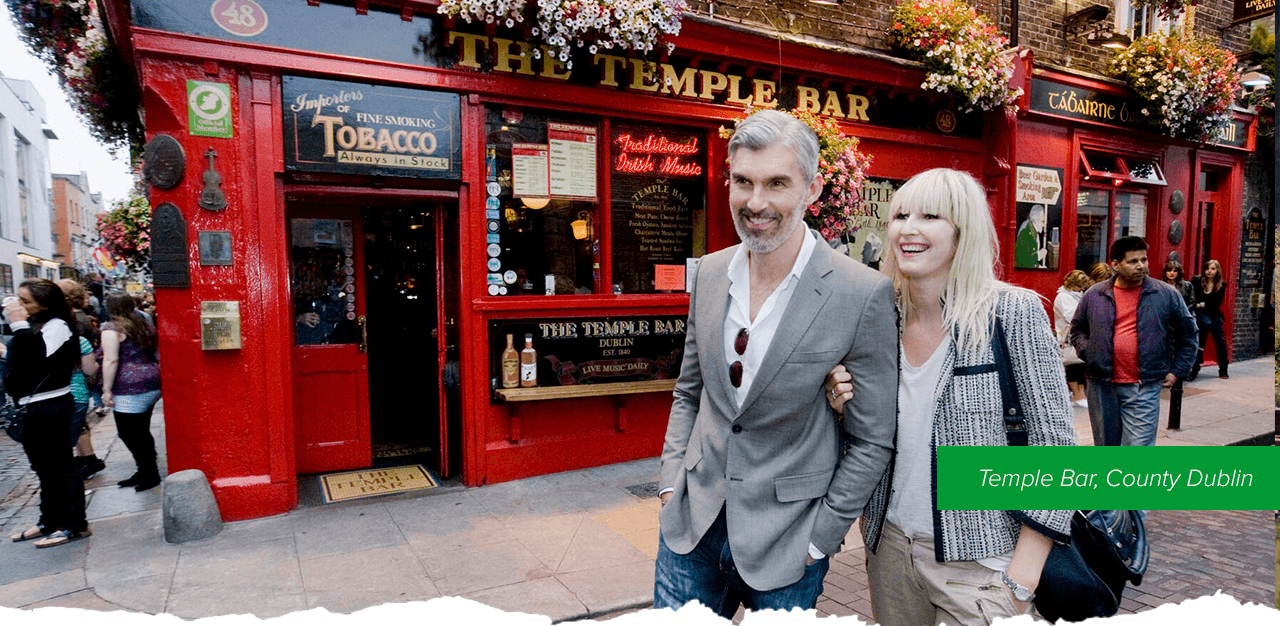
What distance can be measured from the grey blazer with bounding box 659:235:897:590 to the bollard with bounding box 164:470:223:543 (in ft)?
13.6

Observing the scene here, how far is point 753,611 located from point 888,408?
74cm

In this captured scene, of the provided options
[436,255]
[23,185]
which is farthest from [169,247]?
[23,185]

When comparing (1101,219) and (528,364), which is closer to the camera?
(528,364)

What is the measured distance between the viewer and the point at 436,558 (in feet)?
14.1

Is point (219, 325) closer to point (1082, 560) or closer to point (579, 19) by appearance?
point (579, 19)

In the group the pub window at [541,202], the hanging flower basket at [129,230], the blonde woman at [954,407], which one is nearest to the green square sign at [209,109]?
the pub window at [541,202]

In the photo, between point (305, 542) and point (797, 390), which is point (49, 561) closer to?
point (305, 542)

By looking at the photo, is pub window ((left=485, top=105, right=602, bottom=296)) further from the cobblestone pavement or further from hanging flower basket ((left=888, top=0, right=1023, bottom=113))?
hanging flower basket ((left=888, top=0, right=1023, bottom=113))

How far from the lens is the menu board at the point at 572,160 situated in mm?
6051

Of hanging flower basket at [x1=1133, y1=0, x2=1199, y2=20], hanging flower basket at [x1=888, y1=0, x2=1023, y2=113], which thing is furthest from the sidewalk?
hanging flower basket at [x1=1133, y1=0, x2=1199, y2=20]

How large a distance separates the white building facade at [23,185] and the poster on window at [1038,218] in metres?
33.9

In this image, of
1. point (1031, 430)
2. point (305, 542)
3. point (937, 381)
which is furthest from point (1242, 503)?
point (305, 542)

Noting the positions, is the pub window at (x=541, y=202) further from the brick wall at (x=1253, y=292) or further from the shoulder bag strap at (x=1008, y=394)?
the brick wall at (x=1253, y=292)

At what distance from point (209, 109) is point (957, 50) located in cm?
730
